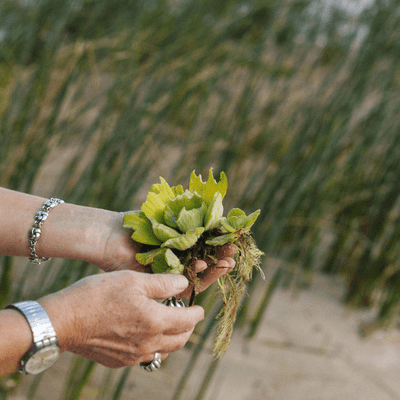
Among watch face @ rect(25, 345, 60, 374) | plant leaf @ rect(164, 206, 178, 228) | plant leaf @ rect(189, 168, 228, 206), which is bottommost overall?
watch face @ rect(25, 345, 60, 374)

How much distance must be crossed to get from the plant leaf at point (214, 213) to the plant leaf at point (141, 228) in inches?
3.6

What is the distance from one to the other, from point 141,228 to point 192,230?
0.11m

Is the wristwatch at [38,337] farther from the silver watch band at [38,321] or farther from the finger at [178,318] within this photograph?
the finger at [178,318]

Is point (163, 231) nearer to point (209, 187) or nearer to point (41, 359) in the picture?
point (209, 187)

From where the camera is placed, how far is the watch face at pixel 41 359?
1.81 ft

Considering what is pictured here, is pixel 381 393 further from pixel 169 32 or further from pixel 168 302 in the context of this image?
pixel 169 32

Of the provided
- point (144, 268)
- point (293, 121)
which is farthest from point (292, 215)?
point (144, 268)

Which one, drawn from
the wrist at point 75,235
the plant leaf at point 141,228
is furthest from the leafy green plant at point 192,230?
the wrist at point 75,235

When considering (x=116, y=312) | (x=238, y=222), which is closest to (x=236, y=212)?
(x=238, y=222)

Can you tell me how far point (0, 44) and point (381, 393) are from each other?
6.55ft

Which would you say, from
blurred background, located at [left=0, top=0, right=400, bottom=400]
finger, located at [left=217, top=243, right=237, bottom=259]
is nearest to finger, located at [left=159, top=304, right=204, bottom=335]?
finger, located at [left=217, top=243, right=237, bottom=259]

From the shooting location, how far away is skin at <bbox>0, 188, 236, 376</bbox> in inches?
22.1

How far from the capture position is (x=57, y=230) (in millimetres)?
716

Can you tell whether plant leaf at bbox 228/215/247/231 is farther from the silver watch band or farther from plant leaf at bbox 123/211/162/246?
the silver watch band
